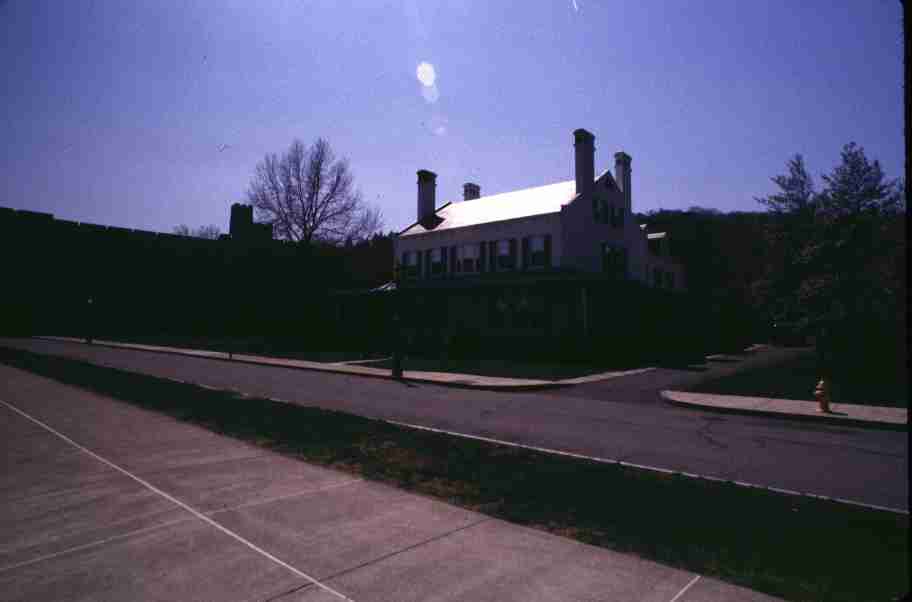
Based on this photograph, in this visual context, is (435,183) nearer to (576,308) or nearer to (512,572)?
(576,308)

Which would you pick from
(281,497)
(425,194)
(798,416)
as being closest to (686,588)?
(281,497)

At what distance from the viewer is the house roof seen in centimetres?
3212

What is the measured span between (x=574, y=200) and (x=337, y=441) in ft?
82.1

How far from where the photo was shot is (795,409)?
1239cm

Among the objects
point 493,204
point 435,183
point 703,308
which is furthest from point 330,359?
point 703,308

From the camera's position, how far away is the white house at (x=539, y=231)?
30.7m

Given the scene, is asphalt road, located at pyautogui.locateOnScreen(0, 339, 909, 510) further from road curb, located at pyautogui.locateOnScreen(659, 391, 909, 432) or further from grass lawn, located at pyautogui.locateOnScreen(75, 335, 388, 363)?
grass lawn, located at pyautogui.locateOnScreen(75, 335, 388, 363)

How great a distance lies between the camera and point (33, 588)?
3.89m

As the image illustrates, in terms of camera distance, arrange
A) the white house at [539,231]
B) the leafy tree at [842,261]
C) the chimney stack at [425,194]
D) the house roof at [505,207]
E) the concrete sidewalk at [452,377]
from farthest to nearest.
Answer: the chimney stack at [425,194]
the house roof at [505,207]
the white house at [539,231]
the leafy tree at [842,261]
the concrete sidewalk at [452,377]

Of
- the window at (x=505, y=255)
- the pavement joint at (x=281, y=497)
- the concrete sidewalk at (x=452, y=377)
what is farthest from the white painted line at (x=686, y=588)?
the window at (x=505, y=255)

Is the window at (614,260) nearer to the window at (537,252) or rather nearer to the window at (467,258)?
the window at (537,252)

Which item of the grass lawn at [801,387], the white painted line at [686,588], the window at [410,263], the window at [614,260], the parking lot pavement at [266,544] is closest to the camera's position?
the white painted line at [686,588]

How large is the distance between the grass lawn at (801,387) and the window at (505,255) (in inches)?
581

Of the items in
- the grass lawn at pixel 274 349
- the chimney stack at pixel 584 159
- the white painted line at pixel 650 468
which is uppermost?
the chimney stack at pixel 584 159
